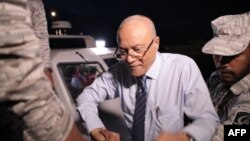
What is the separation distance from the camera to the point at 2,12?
2.98 ft

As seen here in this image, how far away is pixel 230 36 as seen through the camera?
2.65 metres

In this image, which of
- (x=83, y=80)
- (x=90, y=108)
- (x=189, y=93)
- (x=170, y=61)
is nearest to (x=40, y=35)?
(x=83, y=80)

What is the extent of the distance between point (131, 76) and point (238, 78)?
2.92 ft

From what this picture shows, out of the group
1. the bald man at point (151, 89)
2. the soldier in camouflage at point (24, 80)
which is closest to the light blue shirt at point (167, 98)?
the bald man at point (151, 89)

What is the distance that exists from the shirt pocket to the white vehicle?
2.55ft

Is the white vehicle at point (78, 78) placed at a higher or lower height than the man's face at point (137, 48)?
lower

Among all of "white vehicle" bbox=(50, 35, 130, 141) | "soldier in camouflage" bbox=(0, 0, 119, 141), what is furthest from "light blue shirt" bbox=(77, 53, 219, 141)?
"soldier in camouflage" bbox=(0, 0, 119, 141)

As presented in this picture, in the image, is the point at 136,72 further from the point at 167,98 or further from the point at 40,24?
the point at 40,24

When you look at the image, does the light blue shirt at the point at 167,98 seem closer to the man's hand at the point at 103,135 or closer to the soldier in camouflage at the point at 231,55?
the man's hand at the point at 103,135

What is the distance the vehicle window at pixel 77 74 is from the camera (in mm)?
3467

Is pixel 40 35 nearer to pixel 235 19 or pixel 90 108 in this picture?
pixel 90 108

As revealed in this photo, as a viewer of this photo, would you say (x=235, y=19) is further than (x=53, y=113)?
Yes

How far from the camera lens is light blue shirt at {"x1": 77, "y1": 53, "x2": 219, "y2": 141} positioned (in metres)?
2.49

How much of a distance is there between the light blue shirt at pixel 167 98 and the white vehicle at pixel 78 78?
43cm
